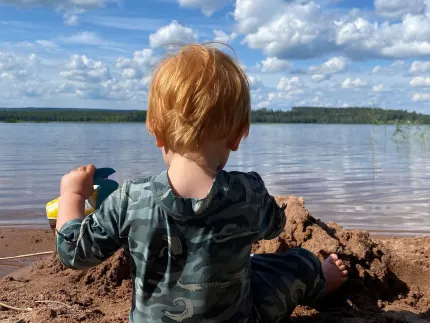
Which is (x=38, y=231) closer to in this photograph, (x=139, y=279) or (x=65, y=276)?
(x=65, y=276)

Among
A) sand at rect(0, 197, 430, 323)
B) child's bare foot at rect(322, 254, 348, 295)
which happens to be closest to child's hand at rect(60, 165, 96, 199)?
sand at rect(0, 197, 430, 323)

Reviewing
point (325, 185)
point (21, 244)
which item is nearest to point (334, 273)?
point (21, 244)

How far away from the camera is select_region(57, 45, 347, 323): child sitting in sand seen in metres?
2.05

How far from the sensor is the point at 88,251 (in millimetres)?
2150

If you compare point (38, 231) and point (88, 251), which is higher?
Result: point (88, 251)

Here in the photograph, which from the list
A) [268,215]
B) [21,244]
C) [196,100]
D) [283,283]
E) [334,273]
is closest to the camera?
[196,100]

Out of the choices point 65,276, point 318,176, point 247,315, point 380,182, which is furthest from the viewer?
point 318,176

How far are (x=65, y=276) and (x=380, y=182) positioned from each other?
7.29 m

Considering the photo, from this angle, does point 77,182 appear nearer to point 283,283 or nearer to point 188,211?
point 188,211

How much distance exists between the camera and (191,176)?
6.84 feet

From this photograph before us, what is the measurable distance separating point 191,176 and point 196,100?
0.29m

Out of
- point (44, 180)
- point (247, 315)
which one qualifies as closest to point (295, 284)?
point (247, 315)

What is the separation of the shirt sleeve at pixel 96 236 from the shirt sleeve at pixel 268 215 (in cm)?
55

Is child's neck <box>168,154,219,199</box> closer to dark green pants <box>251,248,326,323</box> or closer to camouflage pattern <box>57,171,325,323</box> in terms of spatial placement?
camouflage pattern <box>57,171,325,323</box>
